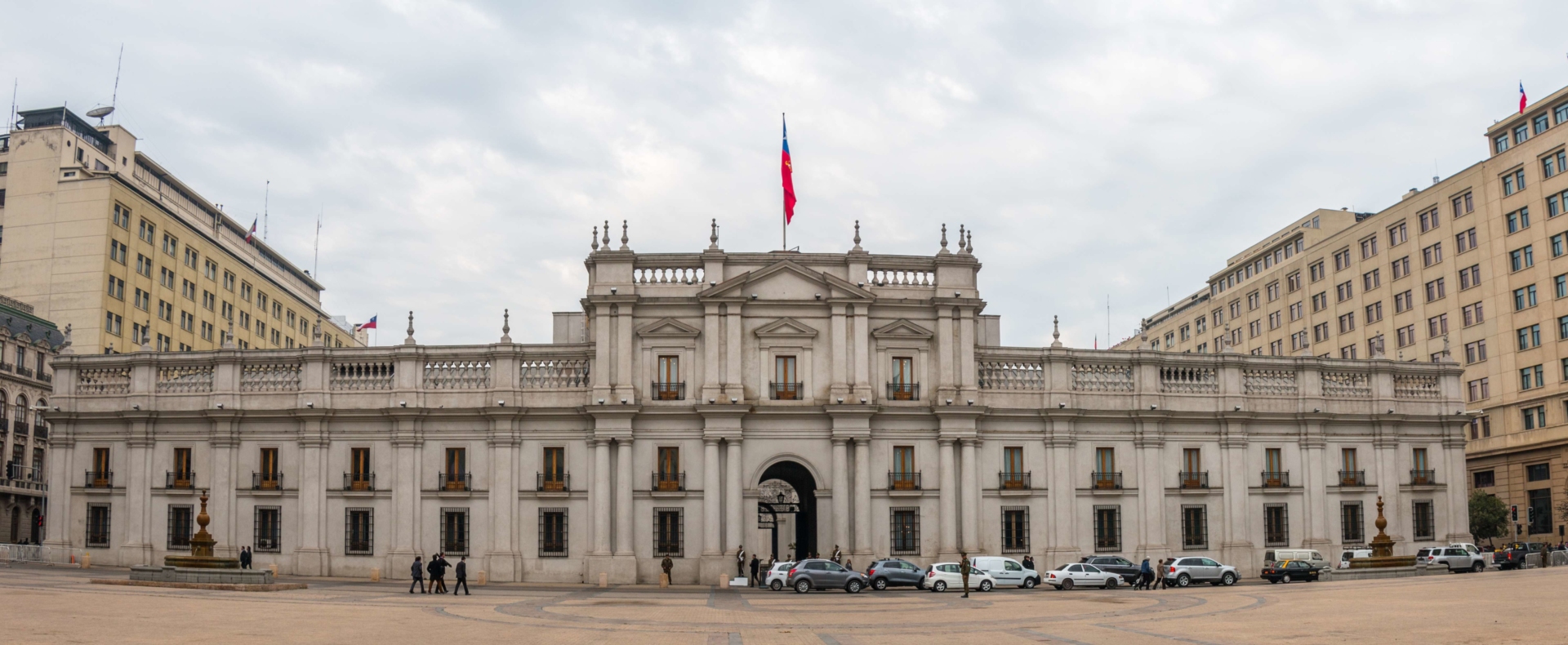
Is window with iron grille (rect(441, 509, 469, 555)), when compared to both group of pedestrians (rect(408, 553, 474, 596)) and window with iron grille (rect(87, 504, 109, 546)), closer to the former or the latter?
group of pedestrians (rect(408, 553, 474, 596))

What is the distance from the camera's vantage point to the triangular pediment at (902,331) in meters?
57.3

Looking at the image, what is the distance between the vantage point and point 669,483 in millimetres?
55594

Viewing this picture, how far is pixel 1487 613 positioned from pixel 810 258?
3309cm

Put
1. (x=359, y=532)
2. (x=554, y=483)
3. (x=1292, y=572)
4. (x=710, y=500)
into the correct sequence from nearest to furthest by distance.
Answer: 1. (x=1292, y=572)
2. (x=710, y=500)
3. (x=359, y=532)
4. (x=554, y=483)

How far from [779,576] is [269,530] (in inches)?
924

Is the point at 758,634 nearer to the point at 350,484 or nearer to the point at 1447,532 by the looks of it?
the point at 350,484

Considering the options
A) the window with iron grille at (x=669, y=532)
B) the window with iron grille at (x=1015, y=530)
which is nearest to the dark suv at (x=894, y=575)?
the window with iron grille at (x=1015, y=530)

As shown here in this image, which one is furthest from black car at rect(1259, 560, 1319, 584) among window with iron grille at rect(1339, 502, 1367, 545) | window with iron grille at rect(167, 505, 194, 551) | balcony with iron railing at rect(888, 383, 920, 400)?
window with iron grille at rect(167, 505, 194, 551)

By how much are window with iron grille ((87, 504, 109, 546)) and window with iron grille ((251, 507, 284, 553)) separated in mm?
7091

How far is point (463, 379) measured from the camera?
56.8m

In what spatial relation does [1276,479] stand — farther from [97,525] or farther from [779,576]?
[97,525]

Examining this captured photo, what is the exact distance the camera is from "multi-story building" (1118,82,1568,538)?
255ft

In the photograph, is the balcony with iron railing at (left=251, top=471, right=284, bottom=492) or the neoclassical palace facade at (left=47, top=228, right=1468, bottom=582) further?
the balcony with iron railing at (left=251, top=471, right=284, bottom=492)

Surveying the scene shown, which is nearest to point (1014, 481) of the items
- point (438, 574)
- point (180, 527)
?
point (438, 574)
